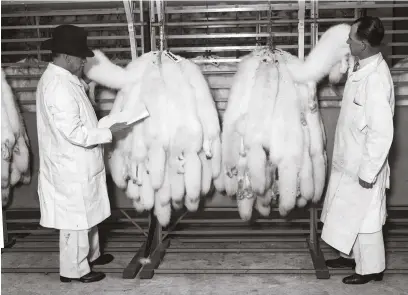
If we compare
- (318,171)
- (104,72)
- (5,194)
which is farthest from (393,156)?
(5,194)

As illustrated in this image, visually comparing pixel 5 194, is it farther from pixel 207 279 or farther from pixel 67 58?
pixel 207 279

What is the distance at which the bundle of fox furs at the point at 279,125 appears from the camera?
136 inches

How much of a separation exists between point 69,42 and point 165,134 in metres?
0.89

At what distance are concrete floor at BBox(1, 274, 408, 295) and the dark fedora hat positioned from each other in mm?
1624

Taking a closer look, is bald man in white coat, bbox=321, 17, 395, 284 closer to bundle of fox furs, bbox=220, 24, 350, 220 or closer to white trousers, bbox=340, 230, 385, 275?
white trousers, bbox=340, 230, 385, 275

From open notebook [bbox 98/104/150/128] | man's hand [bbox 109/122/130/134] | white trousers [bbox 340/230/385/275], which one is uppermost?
open notebook [bbox 98/104/150/128]

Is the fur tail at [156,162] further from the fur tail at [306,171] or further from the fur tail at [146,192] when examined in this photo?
the fur tail at [306,171]

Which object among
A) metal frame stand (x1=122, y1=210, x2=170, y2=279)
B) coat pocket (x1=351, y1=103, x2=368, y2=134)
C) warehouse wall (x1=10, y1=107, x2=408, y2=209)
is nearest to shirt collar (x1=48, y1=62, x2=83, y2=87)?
warehouse wall (x1=10, y1=107, x2=408, y2=209)

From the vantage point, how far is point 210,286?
3479 mm

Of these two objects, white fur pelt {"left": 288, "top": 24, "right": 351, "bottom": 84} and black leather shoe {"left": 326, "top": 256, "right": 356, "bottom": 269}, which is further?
black leather shoe {"left": 326, "top": 256, "right": 356, "bottom": 269}

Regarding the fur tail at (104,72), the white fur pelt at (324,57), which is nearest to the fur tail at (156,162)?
the fur tail at (104,72)

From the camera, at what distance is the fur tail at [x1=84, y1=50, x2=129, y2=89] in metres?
3.64

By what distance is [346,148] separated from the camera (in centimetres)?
338

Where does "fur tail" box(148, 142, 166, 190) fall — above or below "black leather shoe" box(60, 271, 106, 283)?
above
